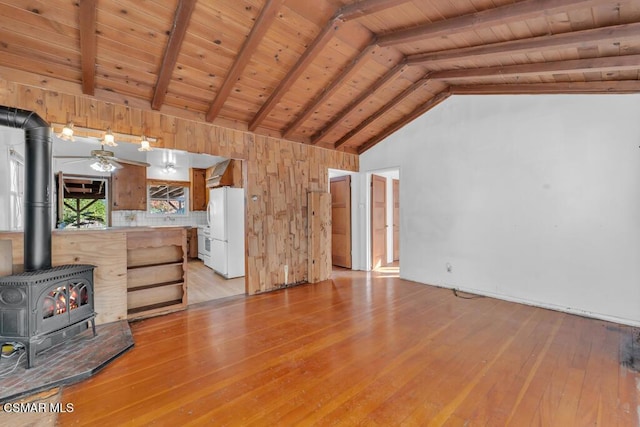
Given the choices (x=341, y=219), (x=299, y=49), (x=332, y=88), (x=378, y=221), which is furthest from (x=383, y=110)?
(x=341, y=219)

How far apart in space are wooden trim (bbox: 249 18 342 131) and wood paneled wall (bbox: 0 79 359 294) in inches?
20.8

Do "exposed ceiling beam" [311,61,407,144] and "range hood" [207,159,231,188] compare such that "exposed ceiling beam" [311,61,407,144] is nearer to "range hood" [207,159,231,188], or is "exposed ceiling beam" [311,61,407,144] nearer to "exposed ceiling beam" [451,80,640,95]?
"exposed ceiling beam" [451,80,640,95]

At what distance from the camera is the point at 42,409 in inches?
73.3

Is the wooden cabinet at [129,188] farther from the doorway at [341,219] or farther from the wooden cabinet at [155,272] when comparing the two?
→ the doorway at [341,219]

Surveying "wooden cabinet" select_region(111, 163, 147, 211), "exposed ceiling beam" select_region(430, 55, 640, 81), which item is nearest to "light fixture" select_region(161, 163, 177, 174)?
"wooden cabinet" select_region(111, 163, 147, 211)

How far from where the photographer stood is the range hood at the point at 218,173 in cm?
592

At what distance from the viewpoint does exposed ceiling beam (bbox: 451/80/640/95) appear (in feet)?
10.7

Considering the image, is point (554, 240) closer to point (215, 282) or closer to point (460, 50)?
point (460, 50)

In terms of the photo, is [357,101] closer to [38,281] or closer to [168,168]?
[38,281]

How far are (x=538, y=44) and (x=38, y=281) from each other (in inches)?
199

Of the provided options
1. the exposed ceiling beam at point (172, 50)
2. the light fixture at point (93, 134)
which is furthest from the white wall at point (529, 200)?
the light fixture at point (93, 134)

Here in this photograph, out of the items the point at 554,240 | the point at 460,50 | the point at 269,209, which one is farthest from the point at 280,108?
the point at 554,240

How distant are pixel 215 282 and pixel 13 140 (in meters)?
3.26

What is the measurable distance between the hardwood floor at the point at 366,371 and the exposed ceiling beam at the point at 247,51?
272cm
